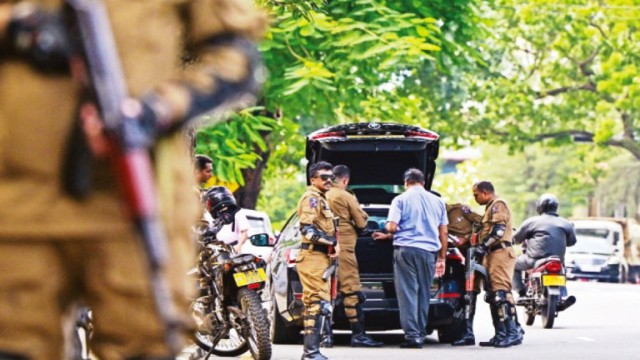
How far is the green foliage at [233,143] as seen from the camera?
2047 cm

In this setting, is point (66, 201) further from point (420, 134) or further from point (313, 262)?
point (420, 134)

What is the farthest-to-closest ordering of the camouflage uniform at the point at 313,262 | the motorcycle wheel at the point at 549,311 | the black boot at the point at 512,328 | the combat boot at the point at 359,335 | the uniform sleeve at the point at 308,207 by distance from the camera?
the motorcycle wheel at the point at 549,311 < the black boot at the point at 512,328 < the combat boot at the point at 359,335 < the uniform sleeve at the point at 308,207 < the camouflage uniform at the point at 313,262

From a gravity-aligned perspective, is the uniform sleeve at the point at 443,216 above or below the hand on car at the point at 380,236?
above

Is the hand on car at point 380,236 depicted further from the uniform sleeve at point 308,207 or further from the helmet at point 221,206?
the helmet at point 221,206

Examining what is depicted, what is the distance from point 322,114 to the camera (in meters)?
22.9

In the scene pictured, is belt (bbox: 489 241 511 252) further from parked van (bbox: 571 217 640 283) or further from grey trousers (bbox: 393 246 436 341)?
parked van (bbox: 571 217 640 283)

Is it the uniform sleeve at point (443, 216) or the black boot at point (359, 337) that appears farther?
the uniform sleeve at point (443, 216)

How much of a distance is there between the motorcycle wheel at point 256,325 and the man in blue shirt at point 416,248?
10.1ft

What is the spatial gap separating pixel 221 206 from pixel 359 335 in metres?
3.43

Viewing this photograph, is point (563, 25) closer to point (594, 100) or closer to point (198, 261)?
point (594, 100)

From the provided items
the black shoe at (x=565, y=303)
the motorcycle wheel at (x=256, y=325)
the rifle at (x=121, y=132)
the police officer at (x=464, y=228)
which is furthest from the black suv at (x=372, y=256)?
the rifle at (x=121, y=132)

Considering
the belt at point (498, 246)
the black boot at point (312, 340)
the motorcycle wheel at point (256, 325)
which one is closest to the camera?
the motorcycle wheel at point (256, 325)

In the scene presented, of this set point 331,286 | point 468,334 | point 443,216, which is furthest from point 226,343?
point 468,334

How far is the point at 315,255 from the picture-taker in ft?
46.8
